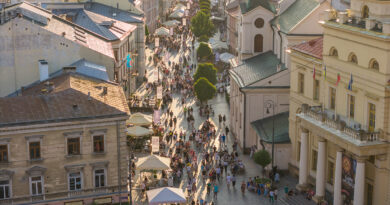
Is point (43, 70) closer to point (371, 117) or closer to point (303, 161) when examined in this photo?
point (303, 161)

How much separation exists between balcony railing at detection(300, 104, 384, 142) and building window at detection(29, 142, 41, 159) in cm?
1887

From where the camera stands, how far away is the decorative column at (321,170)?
47.6m

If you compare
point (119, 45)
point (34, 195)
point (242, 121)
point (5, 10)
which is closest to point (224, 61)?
point (119, 45)

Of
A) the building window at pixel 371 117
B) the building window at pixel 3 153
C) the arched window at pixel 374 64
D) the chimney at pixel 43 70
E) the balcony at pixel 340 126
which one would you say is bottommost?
the building window at pixel 3 153

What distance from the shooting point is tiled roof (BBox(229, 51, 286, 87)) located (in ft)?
208

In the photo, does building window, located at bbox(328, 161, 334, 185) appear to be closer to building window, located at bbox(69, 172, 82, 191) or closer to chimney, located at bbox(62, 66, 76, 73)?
building window, located at bbox(69, 172, 82, 191)

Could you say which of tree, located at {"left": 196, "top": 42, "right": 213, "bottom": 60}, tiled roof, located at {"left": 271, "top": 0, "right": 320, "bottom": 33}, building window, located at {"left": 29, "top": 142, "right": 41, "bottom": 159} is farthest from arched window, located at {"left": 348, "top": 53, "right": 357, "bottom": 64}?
tree, located at {"left": 196, "top": 42, "right": 213, "bottom": 60}

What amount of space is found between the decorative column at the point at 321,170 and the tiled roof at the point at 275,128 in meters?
9.20

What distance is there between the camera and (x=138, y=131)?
62.7m

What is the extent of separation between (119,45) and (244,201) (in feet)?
89.4

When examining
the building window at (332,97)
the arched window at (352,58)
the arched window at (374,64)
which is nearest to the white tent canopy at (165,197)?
the building window at (332,97)

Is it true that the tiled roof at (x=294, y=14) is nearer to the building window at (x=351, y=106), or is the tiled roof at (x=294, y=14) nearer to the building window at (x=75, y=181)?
the building window at (x=351, y=106)

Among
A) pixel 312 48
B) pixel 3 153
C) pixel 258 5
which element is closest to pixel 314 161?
pixel 312 48

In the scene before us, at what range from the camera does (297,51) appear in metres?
54.3
